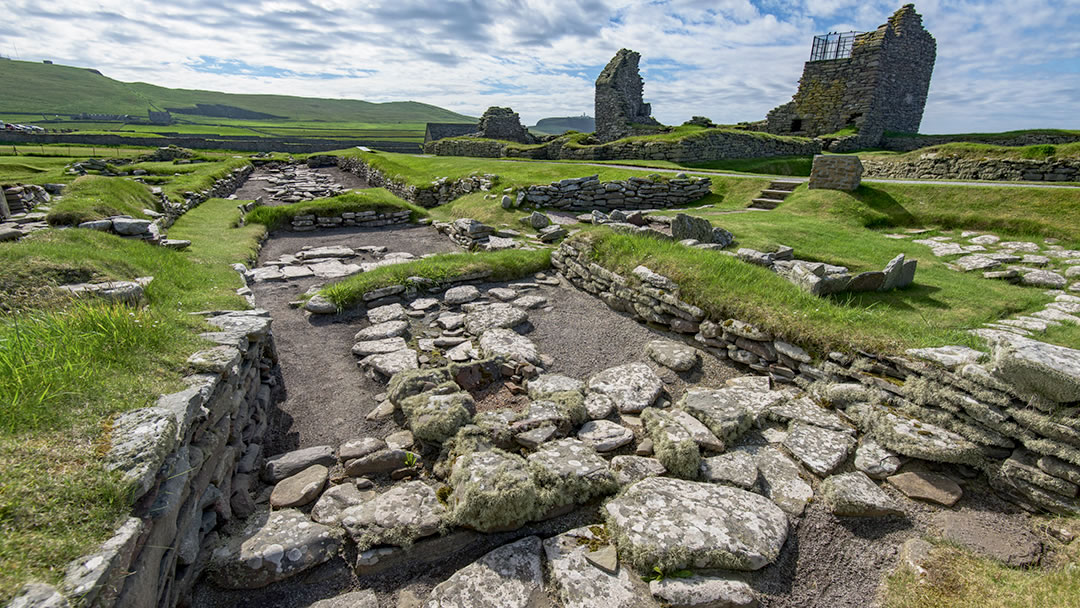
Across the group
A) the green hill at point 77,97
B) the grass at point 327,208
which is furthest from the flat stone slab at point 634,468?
the green hill at point 77,97

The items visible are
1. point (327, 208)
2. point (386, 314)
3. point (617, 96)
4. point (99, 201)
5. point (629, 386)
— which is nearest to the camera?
point (629, 386)

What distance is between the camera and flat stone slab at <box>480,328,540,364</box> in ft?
23.1

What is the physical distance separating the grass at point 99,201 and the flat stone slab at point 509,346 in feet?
30.5

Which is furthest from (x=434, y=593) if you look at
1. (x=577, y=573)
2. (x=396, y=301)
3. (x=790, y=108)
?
(x=790, y=108)

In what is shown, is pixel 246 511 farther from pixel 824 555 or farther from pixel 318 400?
pixel 824 555

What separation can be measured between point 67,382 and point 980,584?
23.2 ft

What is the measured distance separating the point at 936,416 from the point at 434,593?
5.05m

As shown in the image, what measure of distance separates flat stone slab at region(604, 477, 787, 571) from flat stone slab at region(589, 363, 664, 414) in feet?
4.73

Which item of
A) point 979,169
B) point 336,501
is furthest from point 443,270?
point 979,169

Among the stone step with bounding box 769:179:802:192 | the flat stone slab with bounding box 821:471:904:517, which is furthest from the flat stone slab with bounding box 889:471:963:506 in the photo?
the stone step with bounding box 769:179:802:192

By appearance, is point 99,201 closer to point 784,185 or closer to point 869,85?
point 784,185

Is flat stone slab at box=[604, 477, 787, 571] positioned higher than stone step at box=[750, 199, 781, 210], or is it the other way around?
stone step at box=[750, 199, 781, 210]

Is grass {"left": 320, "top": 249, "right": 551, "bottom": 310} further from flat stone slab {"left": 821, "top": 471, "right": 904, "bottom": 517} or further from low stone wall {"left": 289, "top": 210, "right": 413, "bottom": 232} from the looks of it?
flat stone slab {"left": 821, "top": 471, "right": 904, "bottom": 517}

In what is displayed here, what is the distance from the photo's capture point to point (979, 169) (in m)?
19.0
